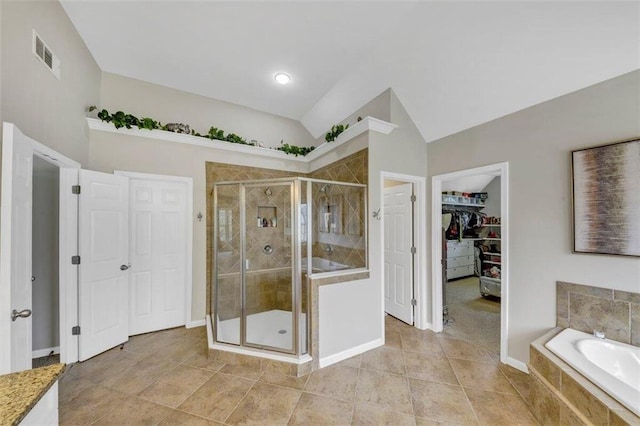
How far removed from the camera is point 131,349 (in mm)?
2740

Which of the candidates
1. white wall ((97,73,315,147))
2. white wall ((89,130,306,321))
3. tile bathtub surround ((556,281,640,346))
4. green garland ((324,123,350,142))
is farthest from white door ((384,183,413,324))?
white wall ((89,130,306,321))

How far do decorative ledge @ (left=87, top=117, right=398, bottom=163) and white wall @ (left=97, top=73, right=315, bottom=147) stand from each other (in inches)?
11.3

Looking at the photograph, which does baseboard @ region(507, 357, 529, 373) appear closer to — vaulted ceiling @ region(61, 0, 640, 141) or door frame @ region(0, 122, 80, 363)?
vaulted ceiling @ region(61, 0, 640, 141)

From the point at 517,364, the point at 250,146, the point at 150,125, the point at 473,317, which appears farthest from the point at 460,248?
the point at 150,125

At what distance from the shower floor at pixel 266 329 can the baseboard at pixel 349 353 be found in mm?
275

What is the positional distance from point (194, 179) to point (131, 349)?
2.22 m

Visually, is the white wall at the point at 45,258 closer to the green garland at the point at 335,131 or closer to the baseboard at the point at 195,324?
the baseboard at the point at 195,324

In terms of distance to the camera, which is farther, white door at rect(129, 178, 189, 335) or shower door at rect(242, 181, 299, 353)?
white door at rect(129, 178, 189, 335)

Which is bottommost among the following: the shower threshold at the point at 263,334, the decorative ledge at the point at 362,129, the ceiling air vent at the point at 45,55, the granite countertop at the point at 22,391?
the shower threshold at the point at 263,334

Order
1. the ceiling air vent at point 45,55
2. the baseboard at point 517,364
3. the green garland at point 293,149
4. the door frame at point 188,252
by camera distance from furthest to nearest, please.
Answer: the green garland at point 293,149, the door frame at point 188,252, the baseboard at point 517,364, the ceiling air vent at point 45,55

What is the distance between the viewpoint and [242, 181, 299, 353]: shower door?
255cm

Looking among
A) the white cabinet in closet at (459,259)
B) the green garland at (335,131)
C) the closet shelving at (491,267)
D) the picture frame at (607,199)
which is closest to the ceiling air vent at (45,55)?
the green garland at (335,131)

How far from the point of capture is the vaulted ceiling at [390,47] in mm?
1829

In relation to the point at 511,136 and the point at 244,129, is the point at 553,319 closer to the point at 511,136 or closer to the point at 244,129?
the point at 511,136
